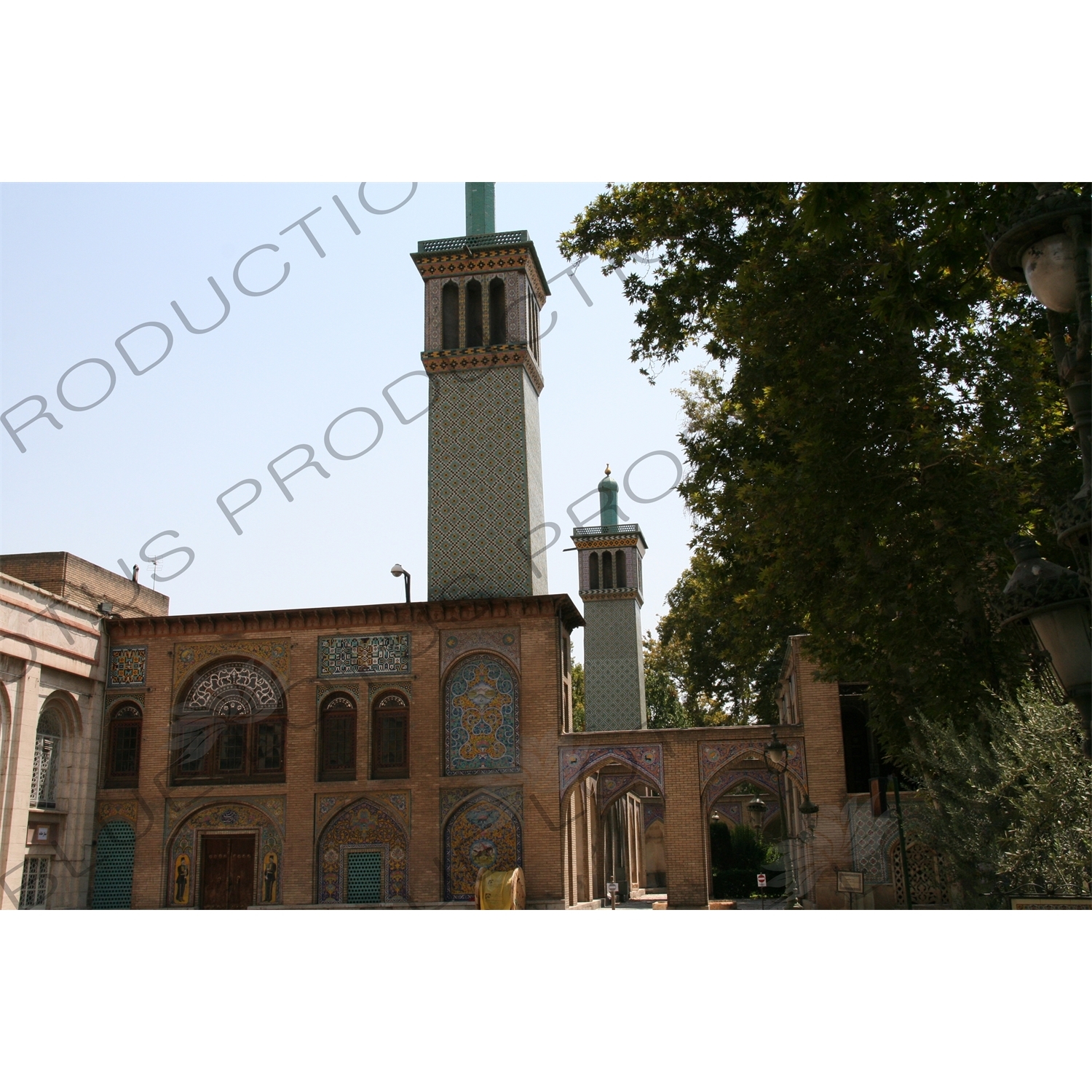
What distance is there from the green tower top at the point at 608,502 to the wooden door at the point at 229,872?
75.0 feet

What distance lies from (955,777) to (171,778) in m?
18.0

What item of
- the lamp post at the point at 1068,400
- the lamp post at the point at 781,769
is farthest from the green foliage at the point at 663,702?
the lamp post at the point at 1068,400

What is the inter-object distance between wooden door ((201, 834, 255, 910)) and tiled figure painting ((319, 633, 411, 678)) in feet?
12.6

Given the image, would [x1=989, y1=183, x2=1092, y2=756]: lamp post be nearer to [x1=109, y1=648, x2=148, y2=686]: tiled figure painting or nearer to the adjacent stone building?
the adjacent stone building

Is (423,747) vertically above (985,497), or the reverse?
(985,497)

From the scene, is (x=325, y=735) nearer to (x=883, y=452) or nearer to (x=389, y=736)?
(x=389, y=736)

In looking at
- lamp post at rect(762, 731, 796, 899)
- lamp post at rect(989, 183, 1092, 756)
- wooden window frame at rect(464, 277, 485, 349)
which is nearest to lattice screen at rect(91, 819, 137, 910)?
wooden window frame at rect(464, 277, 485, 349)

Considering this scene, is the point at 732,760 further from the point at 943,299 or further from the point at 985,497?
the point at 943,299

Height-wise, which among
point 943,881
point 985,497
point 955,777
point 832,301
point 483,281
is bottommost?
point 943,881

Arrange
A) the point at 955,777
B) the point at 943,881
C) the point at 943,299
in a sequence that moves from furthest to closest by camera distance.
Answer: the point at 943,881 → the point at 955,777 → the point at 943,299

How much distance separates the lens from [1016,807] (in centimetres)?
920

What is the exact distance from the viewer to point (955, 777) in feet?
33.4

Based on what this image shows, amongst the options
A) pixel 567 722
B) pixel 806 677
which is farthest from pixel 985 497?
pixel 567 722

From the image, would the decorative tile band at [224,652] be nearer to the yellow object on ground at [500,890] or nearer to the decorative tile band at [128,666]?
the decorative tile band at [128,666]
